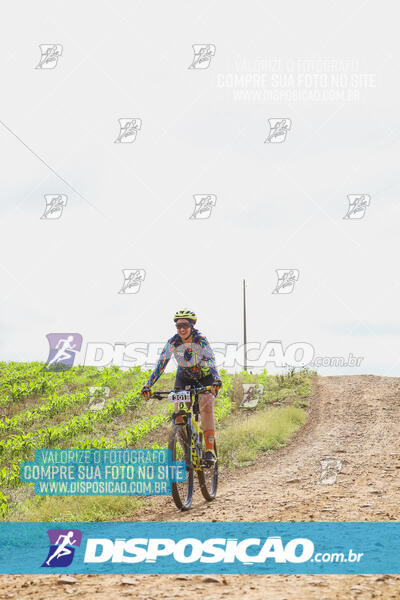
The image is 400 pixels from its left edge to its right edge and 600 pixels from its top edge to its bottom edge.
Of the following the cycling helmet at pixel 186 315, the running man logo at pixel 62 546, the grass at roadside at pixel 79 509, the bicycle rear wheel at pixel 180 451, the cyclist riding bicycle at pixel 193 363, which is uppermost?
the cycling helmet at pixel 186 315

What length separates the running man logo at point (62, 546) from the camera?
6.92 metres

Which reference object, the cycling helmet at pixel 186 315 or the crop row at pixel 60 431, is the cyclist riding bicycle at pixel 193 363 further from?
the crop row at pixel 60 431

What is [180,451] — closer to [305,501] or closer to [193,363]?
[193,363]

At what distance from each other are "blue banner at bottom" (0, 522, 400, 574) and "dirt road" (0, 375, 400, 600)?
1.06 ft

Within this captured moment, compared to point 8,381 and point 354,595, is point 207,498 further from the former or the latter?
point 8,381

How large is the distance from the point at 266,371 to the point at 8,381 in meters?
12.2

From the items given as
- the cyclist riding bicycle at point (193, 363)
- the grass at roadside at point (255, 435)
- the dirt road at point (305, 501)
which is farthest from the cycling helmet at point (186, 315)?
the grass at roadside at point (255, 435)

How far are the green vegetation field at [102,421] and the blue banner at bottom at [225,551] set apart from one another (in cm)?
246

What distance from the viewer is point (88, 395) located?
24.2 m

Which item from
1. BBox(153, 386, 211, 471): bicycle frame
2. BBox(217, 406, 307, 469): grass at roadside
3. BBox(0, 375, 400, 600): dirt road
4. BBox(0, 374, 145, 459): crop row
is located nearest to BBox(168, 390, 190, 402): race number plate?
BBox(153, 386, 211, 471): bicycle frame

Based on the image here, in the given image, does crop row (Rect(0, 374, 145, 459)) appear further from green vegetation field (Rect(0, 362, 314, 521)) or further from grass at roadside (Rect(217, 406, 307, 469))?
grass at roadside (Rect(217, 406, 307, 469))

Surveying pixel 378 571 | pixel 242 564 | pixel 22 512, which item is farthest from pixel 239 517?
pixel 22 512

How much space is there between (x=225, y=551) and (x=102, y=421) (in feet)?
46.1

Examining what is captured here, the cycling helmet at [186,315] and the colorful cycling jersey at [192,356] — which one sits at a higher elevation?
the cycling helmet at [186,315]
